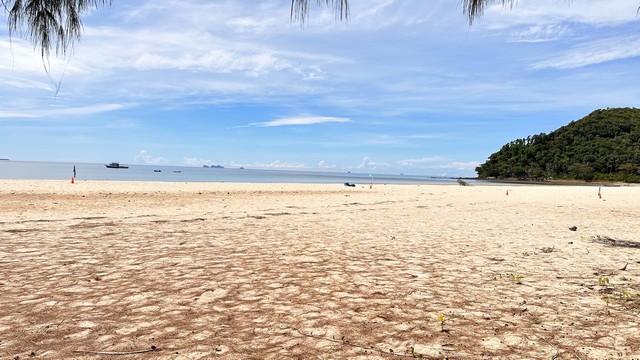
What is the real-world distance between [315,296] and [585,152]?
175 m

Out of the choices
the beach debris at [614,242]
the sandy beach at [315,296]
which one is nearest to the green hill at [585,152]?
the beach debris at [614,242]

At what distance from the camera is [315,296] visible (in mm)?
4898

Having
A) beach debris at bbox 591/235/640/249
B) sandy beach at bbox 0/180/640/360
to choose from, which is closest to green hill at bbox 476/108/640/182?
beach debris at bbox 591/235/640/249

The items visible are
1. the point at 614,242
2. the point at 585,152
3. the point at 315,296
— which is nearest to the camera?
the point at 315,296

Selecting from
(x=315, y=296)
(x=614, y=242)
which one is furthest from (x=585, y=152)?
(x=315, y=296)

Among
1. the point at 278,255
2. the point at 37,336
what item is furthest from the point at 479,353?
the point at 278,255

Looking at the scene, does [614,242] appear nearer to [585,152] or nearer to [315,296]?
[315,296]

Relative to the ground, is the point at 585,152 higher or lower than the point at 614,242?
higher

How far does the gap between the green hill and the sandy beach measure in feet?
497

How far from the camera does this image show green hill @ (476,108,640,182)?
135875 mm

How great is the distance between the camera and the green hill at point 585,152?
13588cm

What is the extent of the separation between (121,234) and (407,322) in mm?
8576

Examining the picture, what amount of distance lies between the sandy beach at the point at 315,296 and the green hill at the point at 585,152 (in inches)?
5962

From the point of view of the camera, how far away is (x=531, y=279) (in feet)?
19.4
